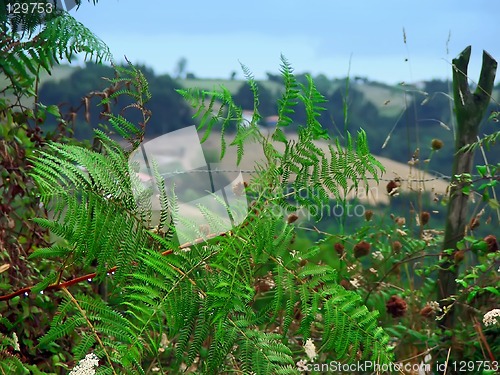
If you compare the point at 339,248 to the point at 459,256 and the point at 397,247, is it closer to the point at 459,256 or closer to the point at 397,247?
the point at 397,247

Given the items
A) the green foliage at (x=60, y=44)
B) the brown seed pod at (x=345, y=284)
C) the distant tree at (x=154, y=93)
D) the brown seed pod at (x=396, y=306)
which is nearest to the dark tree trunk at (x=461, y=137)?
the brown seed pod at (x=396, y=306)

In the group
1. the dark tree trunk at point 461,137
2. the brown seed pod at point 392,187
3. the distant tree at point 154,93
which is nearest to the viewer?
Answer: the brown seed pod at point 392,187

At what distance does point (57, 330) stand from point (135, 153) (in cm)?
39

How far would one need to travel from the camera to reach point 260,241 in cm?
133

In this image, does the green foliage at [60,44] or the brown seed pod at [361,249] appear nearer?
the green foliage at [60,44]

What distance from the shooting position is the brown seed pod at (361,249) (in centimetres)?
291

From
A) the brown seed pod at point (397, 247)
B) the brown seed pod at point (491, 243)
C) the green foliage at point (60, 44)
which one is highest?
the green foliage at point (60, 44)

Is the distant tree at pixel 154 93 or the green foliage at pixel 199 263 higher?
the green foliage at pixel 199 263

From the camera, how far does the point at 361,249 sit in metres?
2.92

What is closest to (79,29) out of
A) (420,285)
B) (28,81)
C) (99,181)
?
(28,81)

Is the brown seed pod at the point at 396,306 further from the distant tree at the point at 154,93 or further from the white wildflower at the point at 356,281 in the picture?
the distant tree at the point at 154,93

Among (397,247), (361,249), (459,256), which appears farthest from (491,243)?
(361,249)

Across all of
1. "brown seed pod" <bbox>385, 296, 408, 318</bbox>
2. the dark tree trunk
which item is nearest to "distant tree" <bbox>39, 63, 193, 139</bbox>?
the dark tree trunk

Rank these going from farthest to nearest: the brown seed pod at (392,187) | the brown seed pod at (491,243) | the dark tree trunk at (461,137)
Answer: the dark tree trunk at (461,137), the brown seed pod at (392,187), the brown seed pod at (491,243)
